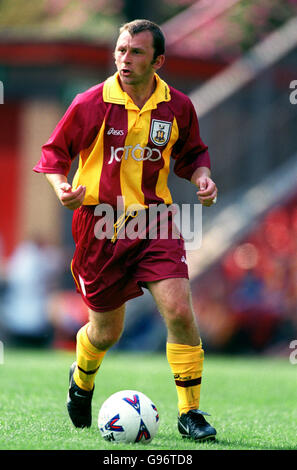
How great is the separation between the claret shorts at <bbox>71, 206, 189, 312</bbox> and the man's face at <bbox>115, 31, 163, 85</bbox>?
81 centimetres

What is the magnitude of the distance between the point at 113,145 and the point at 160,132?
0.29 metres

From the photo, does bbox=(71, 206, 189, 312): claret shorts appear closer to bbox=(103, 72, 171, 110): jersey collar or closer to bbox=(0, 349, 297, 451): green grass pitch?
bbox=(103, 72, 171, 110): jersey collar

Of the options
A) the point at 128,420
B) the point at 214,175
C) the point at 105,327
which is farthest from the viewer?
the point at 214,175

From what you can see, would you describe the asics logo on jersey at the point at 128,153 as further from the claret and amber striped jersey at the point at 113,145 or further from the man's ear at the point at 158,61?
the man's ear at the point at 158,61

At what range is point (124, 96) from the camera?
220 inches

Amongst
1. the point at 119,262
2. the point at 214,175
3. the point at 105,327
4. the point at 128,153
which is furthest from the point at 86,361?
the point at 214,175

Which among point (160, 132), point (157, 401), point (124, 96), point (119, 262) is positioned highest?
point (124, 96)

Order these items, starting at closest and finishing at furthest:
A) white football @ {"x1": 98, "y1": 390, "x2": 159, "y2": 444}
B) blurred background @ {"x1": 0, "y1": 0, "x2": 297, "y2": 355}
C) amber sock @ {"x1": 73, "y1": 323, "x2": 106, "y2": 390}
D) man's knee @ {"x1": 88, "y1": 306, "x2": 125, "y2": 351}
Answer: white football @ {"x1": 98, "y1": 390, "x2": 159, "y2": 444} → man's knee @ {"x1": 88, "y1": 306, "x2": 125, "y2": 351} → amber sock @ {"x1": 73, "y1": 323, "x2": 106, "y2": 390} → blurred background @ {"x1": 0, "y1": 0, "x2": 297, "y2": 355}

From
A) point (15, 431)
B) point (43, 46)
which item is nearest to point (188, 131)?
point (15, 431)

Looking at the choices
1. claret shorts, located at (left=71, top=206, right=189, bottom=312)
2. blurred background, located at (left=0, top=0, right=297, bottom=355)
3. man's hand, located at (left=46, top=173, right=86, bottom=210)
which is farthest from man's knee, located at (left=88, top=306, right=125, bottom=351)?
blurred background, located at (left=0, top=0, right=297, bottom=355)

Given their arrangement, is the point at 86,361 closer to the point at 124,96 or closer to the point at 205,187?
the point at 205,187

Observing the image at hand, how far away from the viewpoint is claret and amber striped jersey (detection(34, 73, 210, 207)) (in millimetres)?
5547

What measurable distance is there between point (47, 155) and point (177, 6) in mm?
11621

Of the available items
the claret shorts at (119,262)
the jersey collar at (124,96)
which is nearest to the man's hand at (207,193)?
the claret shorts at (119,262)
